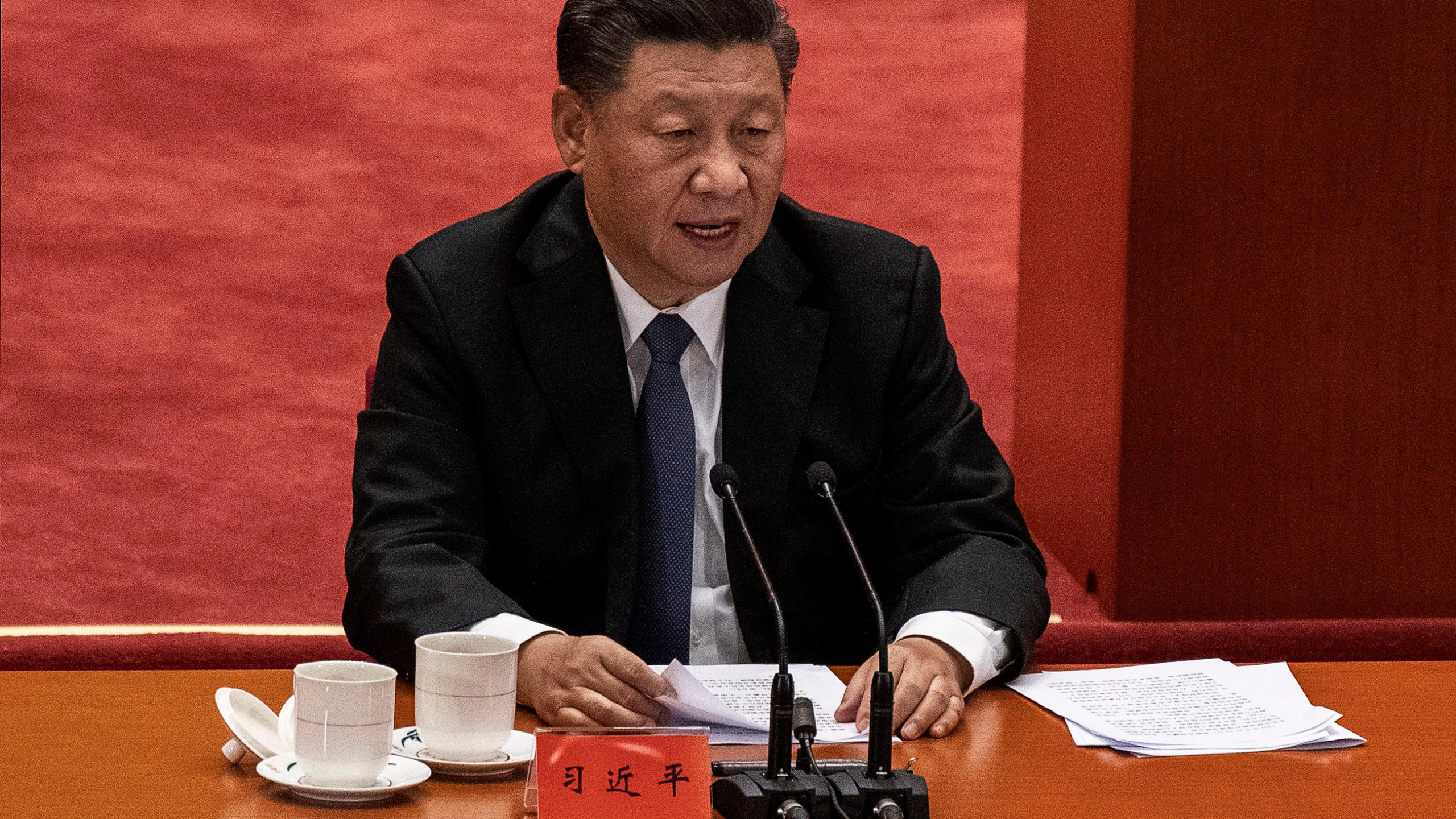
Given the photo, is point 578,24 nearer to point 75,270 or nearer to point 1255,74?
point 1255,74

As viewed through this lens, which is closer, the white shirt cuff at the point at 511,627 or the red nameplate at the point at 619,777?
the red nameplate at the point at 619,777

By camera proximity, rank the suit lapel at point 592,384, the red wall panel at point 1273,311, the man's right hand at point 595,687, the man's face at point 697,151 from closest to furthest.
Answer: the man's right hand at point 595,687
the man's face at point 697,151
the suit lapel at point 592,384
the red wall panel at point 1273,311

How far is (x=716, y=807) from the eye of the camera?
1.14 meters

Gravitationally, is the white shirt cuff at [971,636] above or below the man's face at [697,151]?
below

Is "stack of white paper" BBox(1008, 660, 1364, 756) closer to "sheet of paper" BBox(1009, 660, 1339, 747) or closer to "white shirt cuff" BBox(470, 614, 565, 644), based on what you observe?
"sheet of paper" BBox(1009, 660, 1339, 747)

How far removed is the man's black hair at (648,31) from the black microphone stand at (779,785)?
0.72 metres

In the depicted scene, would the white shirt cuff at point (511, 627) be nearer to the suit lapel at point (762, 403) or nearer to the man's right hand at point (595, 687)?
the man's right hand at point (595, 687)

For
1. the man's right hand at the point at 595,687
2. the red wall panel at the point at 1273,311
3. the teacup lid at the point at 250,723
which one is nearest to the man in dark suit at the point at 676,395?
the man's right hand at the point at 595,687

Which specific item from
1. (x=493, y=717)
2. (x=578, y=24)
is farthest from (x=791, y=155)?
(x=493, y=717)

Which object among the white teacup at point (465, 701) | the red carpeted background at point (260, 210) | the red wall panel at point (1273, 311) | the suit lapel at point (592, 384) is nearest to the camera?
the white teacup at point (465, 701)

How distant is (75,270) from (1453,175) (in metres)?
2.67

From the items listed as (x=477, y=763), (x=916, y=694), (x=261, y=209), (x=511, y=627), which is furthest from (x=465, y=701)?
(x=261, y=209)

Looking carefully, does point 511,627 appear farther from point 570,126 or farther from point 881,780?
point 570,126

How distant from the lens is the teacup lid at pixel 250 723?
47.4 inches
